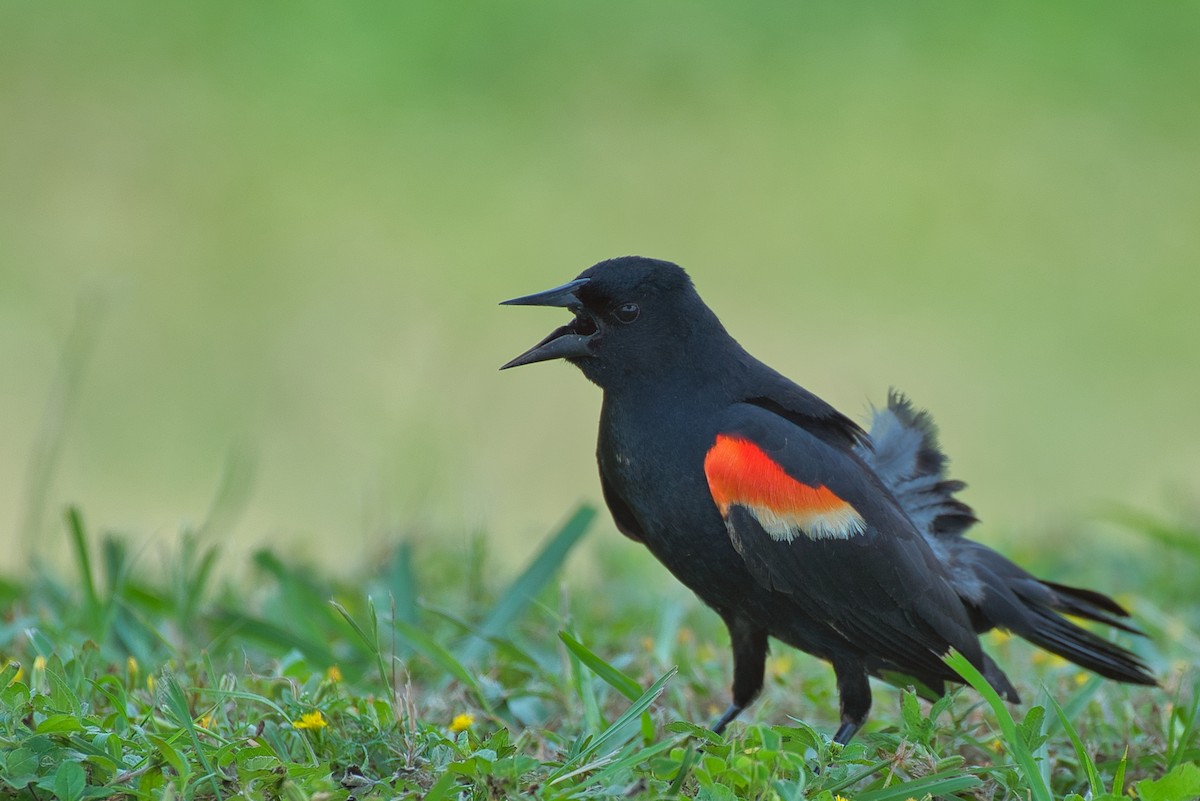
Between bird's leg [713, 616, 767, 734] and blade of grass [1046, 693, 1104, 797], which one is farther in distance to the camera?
bird's leg [713, 616, 767, 734]

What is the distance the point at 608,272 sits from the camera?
151 inches

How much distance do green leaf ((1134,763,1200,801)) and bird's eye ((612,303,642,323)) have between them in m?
1.74

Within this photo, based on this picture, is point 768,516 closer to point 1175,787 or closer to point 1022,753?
point 1022,753

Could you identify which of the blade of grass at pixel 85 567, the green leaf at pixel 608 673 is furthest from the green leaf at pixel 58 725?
the blade of grass at pixel 85 567

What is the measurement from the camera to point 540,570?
4535 millimetres

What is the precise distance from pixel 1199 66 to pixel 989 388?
14.8 feet

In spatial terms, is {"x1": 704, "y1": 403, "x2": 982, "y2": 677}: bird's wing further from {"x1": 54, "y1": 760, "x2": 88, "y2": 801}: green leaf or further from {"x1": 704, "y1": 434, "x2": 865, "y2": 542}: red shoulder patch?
{"x1": 54, "y1": 760, "x2": 88, "y2": 801}: green leaf

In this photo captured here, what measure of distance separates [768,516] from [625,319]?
0.72m

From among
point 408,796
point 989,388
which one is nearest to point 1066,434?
point 989,388

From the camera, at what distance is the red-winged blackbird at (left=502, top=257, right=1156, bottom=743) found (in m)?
3.56

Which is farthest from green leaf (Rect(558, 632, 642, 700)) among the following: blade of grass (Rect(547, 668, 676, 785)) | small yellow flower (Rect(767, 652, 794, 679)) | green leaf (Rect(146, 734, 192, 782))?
green leaf (Rect(146, 734, 192, 782))

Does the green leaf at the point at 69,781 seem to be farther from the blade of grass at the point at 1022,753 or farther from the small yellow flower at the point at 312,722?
the blade of grass at the point at 1022,753

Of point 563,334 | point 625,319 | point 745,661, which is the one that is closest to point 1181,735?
point 745,661

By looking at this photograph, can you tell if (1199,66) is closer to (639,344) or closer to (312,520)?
(312,520)
